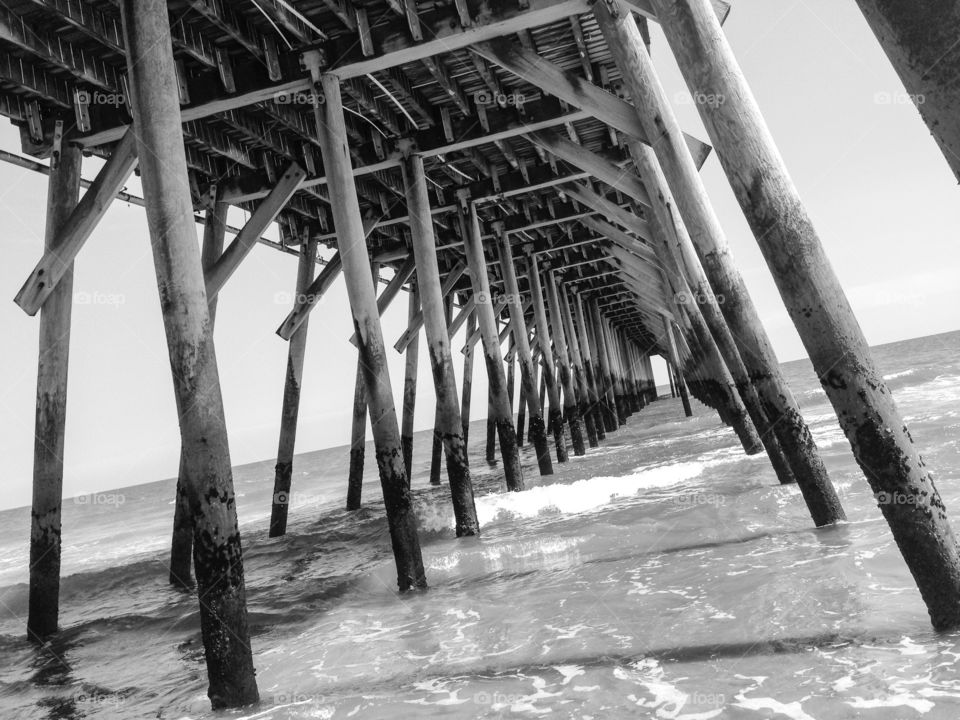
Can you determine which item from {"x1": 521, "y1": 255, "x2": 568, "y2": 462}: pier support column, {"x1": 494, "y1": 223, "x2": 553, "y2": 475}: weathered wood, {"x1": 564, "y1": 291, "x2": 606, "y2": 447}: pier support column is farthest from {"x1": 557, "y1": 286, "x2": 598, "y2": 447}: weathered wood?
{"x1": 494, "y1": 223, "x2": 553, "y2": 475}: weathered wood

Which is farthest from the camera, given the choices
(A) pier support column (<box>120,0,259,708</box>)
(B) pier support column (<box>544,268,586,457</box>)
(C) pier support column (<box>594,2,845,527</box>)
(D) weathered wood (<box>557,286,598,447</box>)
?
(D) weathered wood (<box>557,286,598,447</box>)

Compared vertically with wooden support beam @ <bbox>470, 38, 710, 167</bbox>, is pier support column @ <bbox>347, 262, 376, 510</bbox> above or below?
below

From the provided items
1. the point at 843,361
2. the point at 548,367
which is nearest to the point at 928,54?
the point at 843,361

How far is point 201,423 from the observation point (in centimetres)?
327

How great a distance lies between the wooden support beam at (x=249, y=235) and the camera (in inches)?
279

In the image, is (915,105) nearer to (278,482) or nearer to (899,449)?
(899,449)

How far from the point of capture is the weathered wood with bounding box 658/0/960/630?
260cm

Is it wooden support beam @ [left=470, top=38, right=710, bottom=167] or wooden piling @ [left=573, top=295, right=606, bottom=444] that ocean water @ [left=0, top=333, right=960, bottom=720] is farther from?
wooden piling @ [left=573, top=295, right=606, bottom=444]

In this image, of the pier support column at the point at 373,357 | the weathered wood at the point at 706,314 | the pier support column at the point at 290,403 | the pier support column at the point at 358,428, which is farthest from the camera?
the pier support column at the point at 358,428

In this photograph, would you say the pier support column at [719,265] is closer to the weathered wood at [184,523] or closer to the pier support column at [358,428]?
the weathered wood at [184,523]

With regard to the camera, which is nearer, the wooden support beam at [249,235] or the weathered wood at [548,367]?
the wooden support beam at [249,235]

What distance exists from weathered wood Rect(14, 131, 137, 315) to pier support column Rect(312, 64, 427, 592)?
1.62m

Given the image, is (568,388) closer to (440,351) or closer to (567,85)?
(440,351)

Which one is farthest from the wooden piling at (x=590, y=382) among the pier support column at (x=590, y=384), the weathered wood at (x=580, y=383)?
the weathered wood at (x=580, y=383)
